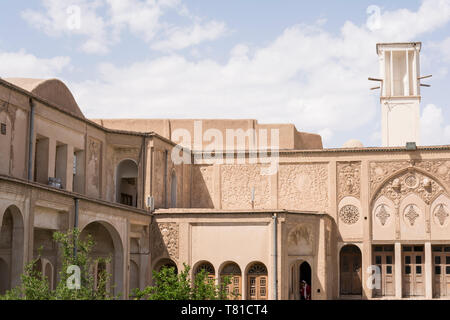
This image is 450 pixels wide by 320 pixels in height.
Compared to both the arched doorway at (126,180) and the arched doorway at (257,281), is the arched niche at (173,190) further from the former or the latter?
the arched doorway at (257,281)

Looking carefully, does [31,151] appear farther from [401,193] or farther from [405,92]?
[405,92]

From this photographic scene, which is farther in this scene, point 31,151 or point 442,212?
point 442,212

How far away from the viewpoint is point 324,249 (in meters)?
26.9

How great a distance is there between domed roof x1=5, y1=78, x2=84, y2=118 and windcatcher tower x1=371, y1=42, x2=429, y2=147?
16.1 metres

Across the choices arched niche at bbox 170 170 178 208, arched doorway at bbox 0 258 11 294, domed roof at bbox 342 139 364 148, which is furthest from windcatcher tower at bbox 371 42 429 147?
arched doorway at bbox 0 258 11 294

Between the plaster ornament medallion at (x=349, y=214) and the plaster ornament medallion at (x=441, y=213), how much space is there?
9.99 ft

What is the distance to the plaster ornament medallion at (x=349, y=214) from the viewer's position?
94.8 ft

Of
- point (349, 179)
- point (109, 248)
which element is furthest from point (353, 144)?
point (109, 248)

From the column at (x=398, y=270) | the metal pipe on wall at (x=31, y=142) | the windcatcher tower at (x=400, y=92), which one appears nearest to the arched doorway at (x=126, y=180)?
the metal pipe on wall at (x=31, y=142)

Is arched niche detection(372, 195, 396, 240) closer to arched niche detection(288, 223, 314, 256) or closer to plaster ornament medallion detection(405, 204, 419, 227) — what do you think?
plaster ornament medallion detection(405, 204, 419, 227)

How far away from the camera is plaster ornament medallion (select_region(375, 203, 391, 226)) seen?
2877 cm

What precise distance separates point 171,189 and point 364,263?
317 inches

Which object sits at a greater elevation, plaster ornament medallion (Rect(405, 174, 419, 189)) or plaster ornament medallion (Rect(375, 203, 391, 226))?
plaster ornament medallion (Rect(405, 174, 419, 189))
